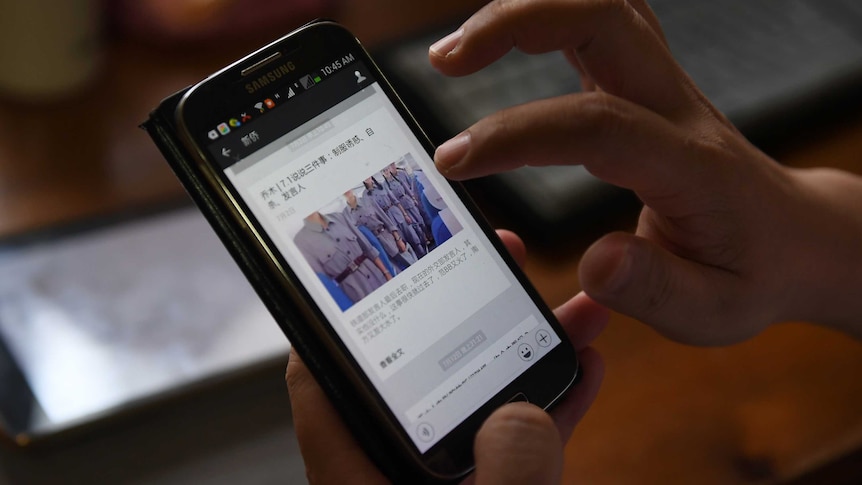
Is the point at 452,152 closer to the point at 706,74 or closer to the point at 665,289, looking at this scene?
the point at 665,289

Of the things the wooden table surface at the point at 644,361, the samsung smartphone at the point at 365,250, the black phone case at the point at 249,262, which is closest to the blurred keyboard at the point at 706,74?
the wooden table surface at the point at 644,361

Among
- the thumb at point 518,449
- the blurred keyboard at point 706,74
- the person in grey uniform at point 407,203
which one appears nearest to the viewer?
the thumb at point 518,449

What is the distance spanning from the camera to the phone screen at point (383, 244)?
1.55 ft

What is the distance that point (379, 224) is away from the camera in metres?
0.50

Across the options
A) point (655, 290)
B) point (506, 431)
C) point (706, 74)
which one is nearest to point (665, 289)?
point (655, 290)

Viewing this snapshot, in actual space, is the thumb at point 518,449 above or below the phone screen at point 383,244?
below

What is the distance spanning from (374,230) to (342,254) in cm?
3

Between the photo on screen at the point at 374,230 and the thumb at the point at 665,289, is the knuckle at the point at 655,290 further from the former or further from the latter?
the photo on screen at the point at 374,230

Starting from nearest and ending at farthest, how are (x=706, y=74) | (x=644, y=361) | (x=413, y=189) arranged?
1. (x=413, y=189)
2. (x=644, y=361)
3. (x=706, y=74)

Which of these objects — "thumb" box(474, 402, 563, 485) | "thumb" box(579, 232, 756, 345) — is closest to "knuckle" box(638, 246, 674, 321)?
"thumb" box(579, 232, 756, 345)

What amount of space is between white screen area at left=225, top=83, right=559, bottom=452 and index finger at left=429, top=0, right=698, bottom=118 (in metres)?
0.06

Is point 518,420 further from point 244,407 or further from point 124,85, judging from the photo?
point 124,85

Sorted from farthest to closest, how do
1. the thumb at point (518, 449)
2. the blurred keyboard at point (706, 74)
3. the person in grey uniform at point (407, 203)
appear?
the blurred keyboard at point (706, 74)
the person in grey uniform at point (407, 203)
the thumb at point (518, 449)

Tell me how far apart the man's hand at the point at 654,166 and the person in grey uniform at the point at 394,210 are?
6 cm
